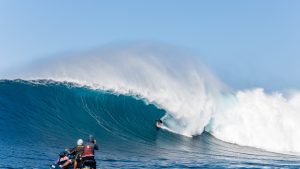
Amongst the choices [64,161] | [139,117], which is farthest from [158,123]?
[64,161]

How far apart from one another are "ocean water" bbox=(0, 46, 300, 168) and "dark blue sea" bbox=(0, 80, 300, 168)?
4cm

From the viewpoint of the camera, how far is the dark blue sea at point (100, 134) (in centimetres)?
1338

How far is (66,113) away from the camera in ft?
64.0

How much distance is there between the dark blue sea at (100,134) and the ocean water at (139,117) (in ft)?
0.13

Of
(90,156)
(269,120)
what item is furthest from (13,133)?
(269,120)

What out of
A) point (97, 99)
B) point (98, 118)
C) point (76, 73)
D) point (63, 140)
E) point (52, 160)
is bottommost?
point (52, 160)

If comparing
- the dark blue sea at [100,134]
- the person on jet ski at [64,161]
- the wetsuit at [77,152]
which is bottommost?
the person on jet ski at [64,161]

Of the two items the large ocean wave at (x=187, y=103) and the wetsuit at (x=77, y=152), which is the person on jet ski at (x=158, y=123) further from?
the wetsuit at (x=77, y=152)

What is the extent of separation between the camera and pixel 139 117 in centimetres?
2144

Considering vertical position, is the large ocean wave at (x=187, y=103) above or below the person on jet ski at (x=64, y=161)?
above

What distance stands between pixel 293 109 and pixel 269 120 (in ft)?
9.16

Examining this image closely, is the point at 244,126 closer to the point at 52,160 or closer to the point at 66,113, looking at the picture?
the point at 66,113

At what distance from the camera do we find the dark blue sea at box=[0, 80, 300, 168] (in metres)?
13.4

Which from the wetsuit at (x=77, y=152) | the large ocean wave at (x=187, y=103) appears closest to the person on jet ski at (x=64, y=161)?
the wetsuit at (x=77, y=152)
